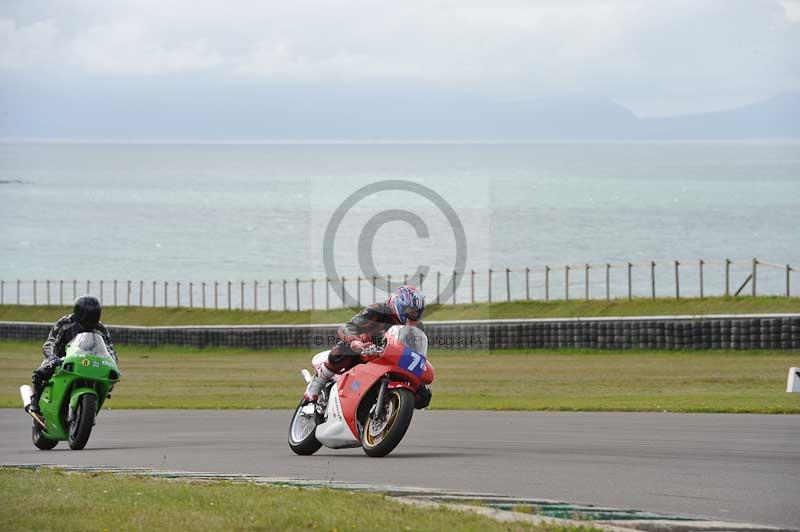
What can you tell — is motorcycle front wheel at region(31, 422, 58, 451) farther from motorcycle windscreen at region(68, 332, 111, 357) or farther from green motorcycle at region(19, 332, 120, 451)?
motorcycle windscreen at region(68, 332, 111, 357)

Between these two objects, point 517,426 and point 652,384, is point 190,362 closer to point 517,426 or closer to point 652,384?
point 652,384

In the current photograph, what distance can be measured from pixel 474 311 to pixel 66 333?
1685 inches

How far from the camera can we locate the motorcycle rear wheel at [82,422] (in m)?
16.2

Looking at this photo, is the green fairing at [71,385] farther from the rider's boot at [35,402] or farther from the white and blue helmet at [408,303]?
the white and blue helmet at [408,303]

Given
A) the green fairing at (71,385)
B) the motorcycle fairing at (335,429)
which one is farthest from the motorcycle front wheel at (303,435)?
the green fairing at (71,385)

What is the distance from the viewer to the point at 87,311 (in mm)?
16641

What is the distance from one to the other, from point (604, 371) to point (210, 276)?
3919 inches

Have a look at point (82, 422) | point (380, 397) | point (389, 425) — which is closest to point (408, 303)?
point (380, 397)

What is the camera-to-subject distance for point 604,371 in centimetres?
3625

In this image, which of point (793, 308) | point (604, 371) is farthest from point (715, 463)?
point (793, 308)

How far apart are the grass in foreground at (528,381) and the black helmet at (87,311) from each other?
30.4 ft

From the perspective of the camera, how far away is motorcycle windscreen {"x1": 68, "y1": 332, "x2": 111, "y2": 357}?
16406 millimetres

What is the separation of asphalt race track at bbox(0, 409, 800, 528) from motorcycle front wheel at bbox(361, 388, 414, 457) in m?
0.17

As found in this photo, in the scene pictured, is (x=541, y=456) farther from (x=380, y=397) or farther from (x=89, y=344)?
(x=89, y=344)
